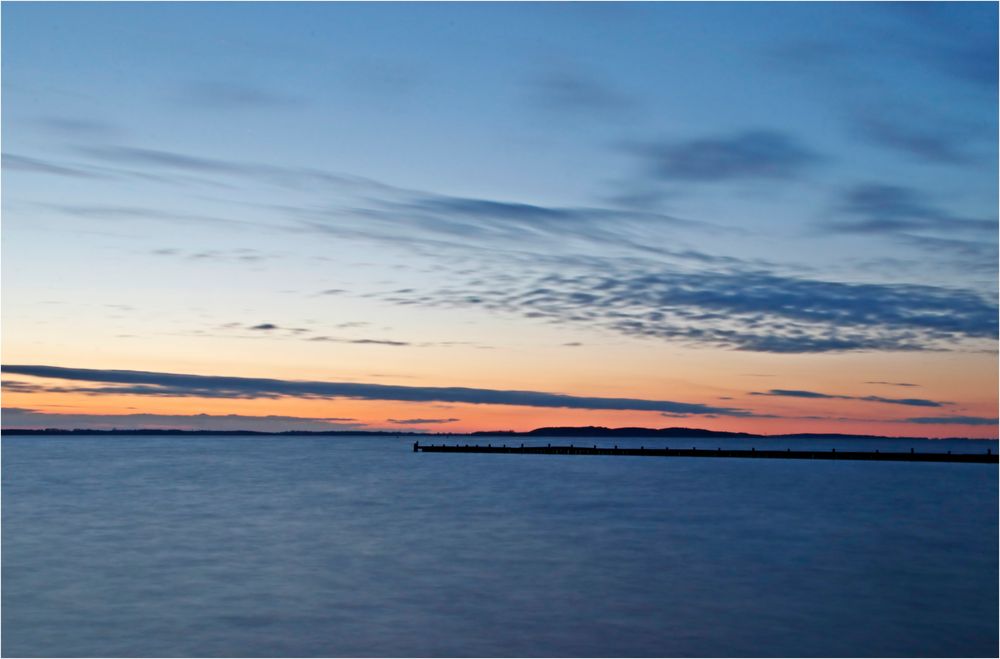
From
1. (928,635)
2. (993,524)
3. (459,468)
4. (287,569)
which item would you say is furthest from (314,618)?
(459,468)

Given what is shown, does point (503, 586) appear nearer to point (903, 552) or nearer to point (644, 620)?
point (644, 620)

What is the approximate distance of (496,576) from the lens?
116 feet

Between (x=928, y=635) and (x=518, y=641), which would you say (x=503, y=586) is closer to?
(x=518, y=641)

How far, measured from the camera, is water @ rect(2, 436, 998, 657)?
26047 mm

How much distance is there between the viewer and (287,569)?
120ft

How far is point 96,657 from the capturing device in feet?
80.6

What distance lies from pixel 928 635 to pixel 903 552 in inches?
677

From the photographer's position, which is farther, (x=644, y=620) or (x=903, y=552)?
(x=903, y=552)

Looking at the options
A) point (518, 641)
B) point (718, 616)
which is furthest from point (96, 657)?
point (718, 616)

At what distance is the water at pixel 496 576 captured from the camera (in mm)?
26047

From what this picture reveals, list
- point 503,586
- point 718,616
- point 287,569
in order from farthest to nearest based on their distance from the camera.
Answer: point 287,569 < point 503,586 < point 718,616

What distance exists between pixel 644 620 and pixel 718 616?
7.88ft

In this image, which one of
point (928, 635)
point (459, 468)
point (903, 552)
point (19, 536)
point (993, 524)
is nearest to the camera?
point (928, 635)

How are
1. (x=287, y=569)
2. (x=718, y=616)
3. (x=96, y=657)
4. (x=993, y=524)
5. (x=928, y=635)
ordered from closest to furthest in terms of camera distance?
(x=96, y=657)
(x=928, y=635)
(x=718, y=616)
(x=287, y=569)
(x=993, y=524)
